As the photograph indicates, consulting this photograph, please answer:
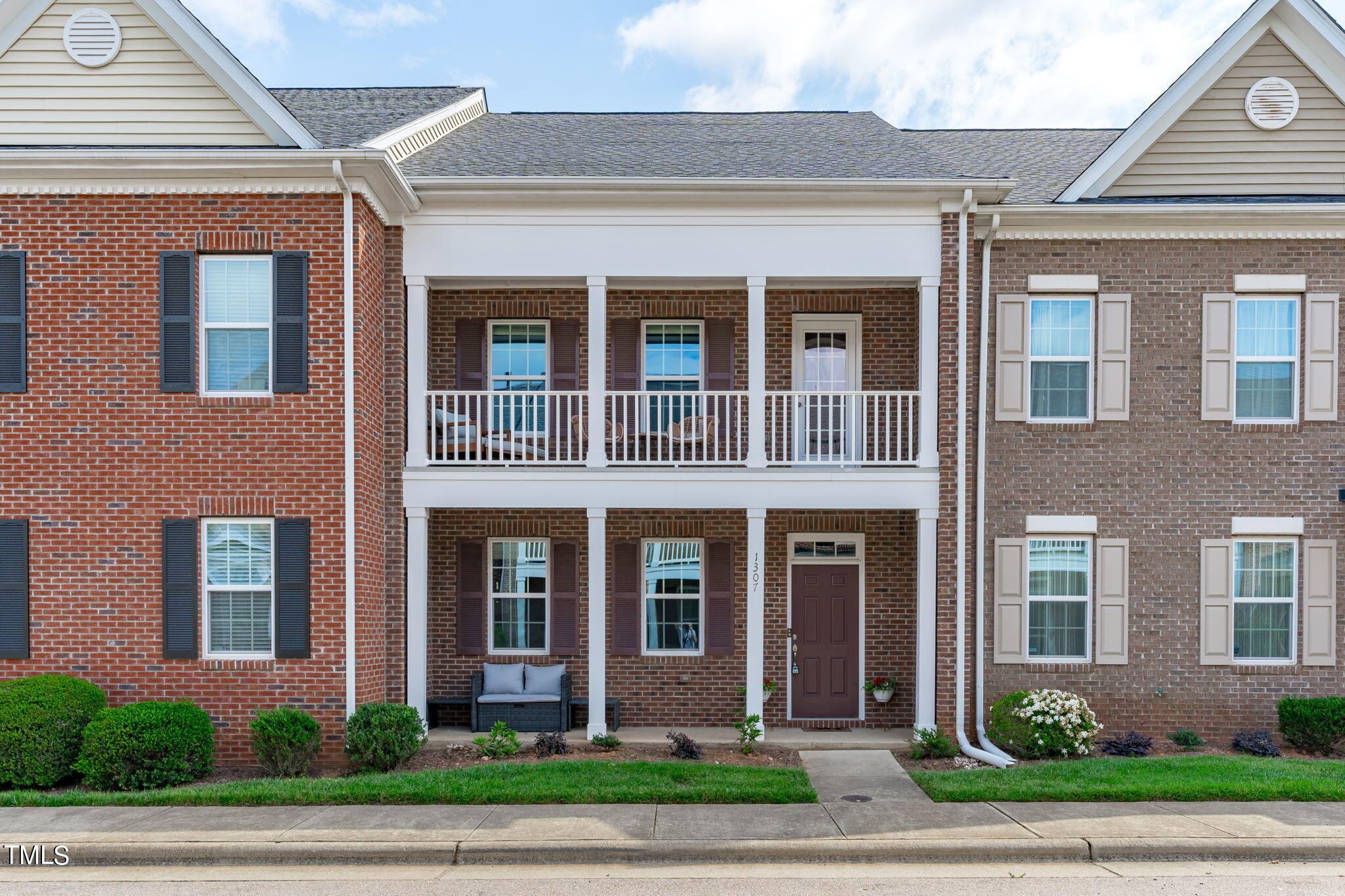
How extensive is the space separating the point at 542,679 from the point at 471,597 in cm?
147

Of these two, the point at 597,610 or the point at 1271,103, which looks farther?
the point at 1271,103

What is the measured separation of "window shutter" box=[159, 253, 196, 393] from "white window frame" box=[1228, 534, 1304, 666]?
1230 cm

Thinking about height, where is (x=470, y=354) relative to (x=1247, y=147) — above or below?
below

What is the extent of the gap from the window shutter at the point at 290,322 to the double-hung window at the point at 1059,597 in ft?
29.0

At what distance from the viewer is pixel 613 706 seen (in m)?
12.1

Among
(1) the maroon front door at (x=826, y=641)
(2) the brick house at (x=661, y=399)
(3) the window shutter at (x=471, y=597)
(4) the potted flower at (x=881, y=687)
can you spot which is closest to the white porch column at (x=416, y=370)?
(2) the brick house at (x=661, y=399)

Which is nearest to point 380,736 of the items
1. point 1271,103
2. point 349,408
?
point 349,408

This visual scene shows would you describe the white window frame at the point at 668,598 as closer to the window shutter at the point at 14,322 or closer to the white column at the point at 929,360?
the white column at the point at 929,360

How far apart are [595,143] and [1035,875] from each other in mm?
10362

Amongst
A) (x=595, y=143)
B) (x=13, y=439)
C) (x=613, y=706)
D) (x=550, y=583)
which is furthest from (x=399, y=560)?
(x=595, y=143)

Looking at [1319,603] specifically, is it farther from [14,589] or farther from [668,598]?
[14,589]

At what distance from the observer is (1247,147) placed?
1193cm

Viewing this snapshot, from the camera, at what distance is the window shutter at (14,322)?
34.2ft

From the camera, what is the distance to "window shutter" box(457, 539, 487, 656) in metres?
12.8
